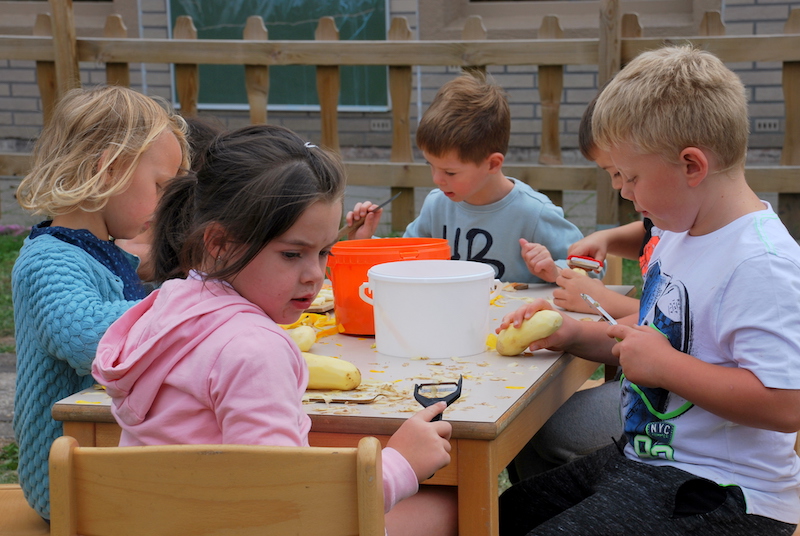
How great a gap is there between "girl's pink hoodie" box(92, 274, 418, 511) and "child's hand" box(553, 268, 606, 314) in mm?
962

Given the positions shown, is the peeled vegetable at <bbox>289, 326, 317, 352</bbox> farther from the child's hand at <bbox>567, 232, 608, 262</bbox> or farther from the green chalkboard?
the green chalkboard

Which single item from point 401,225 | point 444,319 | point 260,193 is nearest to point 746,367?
point 444,319

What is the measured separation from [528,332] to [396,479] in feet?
1.84

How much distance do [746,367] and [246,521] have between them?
86 cm

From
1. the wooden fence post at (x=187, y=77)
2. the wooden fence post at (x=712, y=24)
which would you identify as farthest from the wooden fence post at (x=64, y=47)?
the wooden fence post at (x=712, y=24)

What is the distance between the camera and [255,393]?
1114 millimetres

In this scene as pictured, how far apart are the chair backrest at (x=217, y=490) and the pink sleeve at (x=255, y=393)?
0.13 meters

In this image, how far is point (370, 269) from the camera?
1704 mm

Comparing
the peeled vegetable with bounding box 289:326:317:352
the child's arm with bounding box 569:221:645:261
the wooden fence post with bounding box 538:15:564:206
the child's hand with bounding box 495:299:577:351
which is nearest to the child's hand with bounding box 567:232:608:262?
the child's arm with bounding box 569:221:645:261

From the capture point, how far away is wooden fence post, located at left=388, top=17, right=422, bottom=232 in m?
5.28

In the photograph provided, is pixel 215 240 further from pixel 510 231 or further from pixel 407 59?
pixel 407 59

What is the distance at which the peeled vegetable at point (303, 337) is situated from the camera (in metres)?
1.72

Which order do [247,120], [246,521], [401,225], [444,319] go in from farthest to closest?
1. [247,120]
2. [401,225]
3. [444,319]
4. [246,521]

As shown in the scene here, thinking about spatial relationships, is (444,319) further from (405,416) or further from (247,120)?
(247,120)
